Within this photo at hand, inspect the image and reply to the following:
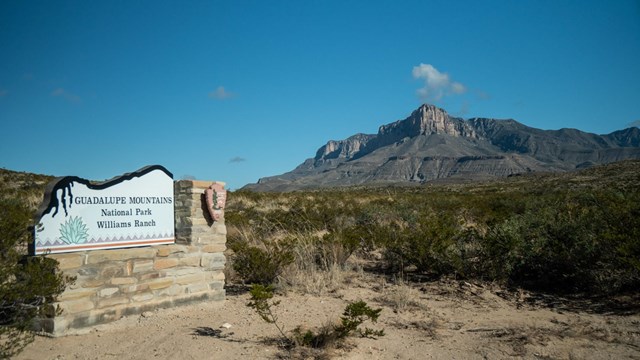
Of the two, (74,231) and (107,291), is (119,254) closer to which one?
(107,291)

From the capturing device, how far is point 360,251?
37.0ft

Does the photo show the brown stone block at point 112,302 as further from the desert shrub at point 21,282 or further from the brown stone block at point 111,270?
the desert shrub at point 21,282

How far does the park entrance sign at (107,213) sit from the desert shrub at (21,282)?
0.27 metres

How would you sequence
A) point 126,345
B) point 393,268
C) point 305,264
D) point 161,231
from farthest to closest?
point 393,268 < point 305,264 < point 161,231 < point 126,345

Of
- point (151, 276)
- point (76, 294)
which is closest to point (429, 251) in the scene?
point (151, 276)

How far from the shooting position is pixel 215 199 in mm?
7184

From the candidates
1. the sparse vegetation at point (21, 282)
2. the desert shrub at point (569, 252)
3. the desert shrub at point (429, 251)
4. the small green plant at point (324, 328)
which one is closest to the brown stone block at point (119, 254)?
the sparse vegetation at point (21, 282)

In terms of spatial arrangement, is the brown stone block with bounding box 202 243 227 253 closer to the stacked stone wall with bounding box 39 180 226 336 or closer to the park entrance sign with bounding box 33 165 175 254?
the stacked stone wall with bounding box 39 180 226 336

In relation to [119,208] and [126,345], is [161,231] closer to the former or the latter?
[119,208]

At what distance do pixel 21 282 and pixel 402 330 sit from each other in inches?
177

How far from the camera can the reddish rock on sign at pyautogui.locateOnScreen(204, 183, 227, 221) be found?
7.09 m

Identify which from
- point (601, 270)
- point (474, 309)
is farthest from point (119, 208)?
point (601, 270)

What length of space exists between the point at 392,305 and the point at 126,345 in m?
3.90

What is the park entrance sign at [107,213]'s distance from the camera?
5445 millimetres
